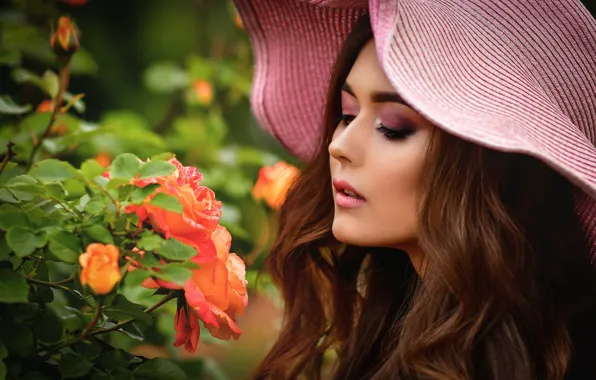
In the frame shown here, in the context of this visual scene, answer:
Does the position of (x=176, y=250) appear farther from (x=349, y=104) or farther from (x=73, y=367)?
(x=349, y=104)

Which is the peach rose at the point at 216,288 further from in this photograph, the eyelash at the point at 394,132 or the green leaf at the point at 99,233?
the eyelash at the point at 394,132

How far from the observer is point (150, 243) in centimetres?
91

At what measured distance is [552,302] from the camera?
1.33m

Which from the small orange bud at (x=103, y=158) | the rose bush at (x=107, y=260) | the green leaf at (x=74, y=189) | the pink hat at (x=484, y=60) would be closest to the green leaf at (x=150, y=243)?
the rose bush at (x=107, y=260)

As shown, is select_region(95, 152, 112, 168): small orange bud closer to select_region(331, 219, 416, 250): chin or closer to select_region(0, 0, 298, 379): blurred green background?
select_region(0, 0, 298, 379): blurred green background

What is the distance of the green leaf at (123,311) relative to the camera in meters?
0.99

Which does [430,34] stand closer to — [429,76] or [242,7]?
[429,76]

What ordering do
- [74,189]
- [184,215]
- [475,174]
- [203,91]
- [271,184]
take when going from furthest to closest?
1. [203,91]
2. [271,184]
3. [475,174]
4. [74,189]
5. [184,215]

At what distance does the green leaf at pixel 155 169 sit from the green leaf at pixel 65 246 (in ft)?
0.40

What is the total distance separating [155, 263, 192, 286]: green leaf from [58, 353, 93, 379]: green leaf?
0.15 m

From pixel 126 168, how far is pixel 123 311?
20 cm

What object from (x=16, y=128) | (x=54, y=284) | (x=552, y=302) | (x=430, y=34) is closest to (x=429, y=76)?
(x=430, y=34)

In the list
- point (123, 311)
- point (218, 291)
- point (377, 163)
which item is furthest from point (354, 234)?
point (123, 311)

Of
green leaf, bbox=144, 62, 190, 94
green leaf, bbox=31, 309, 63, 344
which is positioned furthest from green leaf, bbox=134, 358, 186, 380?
green leaf, bbox=144, 62, 190, 94
